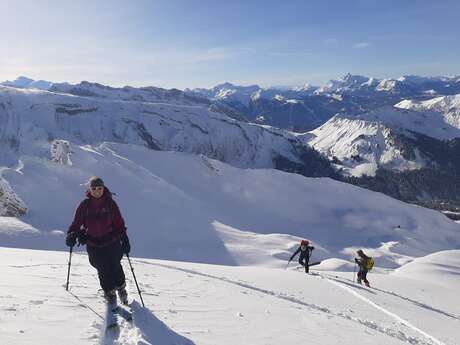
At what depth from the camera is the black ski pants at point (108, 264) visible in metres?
9.86

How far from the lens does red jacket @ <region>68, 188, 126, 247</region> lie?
387 inches

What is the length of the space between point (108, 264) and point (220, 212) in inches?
2511

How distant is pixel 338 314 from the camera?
14570mm

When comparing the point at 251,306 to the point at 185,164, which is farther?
the point at 185,164

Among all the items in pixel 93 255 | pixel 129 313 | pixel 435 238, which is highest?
pixel 93 255

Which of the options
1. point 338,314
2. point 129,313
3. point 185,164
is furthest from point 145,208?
point 129,313

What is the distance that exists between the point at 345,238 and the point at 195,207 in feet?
86.3

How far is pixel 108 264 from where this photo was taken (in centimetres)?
993

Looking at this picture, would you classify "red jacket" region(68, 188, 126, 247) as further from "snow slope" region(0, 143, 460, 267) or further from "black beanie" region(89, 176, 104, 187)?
"snow slope" region(0, 143, 460, 267)

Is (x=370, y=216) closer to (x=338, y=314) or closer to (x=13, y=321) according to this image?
(x=338, y=314)

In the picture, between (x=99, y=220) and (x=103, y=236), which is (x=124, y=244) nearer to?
(x=103, y=236)

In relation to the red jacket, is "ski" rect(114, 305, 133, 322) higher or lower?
lower

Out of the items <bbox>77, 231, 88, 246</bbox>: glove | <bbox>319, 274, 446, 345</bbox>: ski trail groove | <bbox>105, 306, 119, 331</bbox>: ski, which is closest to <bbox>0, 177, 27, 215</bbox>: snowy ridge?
<bbox>319, 274, 446, 345</bbox>: ski trail groove

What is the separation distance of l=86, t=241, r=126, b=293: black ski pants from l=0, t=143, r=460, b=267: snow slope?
3143cm
